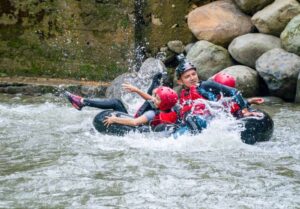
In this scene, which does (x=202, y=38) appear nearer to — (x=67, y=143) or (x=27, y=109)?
(x=27, y=109)

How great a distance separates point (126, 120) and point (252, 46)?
14.2 feet

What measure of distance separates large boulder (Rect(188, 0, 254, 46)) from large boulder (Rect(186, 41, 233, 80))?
0.84 ft

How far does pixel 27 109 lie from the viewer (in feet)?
31.6

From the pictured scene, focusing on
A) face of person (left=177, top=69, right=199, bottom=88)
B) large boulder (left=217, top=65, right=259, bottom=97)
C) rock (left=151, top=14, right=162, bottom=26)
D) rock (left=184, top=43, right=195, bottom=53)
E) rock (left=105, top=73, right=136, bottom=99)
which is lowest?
rock (left=105, top=73, right=136, bottom=99)


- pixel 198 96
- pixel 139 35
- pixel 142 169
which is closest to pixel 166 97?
pixel 198 96

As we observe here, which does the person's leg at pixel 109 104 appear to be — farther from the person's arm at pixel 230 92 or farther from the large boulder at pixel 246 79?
the large boulder at pixel 246 79

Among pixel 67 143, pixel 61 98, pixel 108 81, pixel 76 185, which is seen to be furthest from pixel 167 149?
pixel 108 81

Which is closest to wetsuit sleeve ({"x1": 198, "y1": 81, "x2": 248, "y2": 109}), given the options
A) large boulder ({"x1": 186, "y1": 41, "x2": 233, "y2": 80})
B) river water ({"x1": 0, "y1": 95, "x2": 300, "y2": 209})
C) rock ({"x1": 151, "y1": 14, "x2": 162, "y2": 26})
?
river water ({"x1": 0, "y1": 95, "x2": 300, "y2": 209})

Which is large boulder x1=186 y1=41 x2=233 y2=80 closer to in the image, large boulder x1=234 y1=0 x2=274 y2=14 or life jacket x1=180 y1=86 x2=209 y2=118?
large boulder x1=234 y1=0 x2=274 y2=14

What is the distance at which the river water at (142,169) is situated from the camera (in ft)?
16.5

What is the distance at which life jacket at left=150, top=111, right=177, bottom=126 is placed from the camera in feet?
23.8

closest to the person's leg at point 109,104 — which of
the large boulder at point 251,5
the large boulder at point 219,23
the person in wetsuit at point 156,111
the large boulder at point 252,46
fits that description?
the person in wetsuit at point 156,111

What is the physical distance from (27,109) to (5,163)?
Answer: 3513 mm

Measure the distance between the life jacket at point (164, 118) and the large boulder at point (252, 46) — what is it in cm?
396
